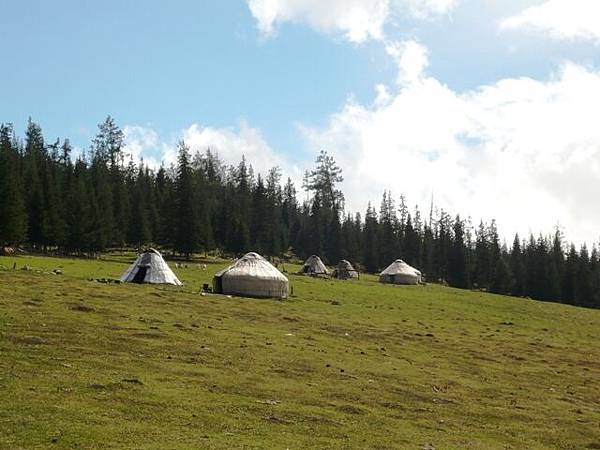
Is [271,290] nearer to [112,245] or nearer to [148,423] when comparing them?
[148,423]

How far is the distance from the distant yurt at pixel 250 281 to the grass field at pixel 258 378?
19.5ft

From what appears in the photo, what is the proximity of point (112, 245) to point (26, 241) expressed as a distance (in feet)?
71.5

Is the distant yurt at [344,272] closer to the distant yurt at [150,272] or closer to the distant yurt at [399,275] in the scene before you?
the distant yurt at [399,275]

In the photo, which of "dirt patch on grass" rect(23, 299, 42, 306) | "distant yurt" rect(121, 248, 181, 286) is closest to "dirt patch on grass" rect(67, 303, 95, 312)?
"dirt patch on grass" rect(23, 299, 42, 306)

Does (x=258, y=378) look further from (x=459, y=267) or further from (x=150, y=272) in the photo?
(x=459, y=267)

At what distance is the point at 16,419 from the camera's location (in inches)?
504

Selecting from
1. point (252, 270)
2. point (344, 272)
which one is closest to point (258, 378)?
point (252, 270)

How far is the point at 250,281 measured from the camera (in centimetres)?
4750

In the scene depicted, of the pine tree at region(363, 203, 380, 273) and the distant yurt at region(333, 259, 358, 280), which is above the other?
the pine tree at region(363, 203, 380, 273)

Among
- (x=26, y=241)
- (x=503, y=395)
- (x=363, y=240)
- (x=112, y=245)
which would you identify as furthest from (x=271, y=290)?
(x=363, y=240)

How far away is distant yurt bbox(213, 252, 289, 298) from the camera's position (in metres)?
47.1

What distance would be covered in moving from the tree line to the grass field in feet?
139

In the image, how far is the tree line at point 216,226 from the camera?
81000mm

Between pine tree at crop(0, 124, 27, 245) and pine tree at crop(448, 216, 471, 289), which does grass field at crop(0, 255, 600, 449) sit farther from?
pine tree at crop(448, 216, 471, 289)
